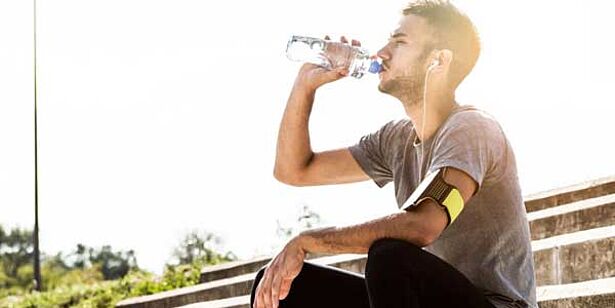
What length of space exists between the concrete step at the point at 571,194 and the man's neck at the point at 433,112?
3414mm

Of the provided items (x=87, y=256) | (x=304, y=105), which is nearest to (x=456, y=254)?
(x=304, y=105)

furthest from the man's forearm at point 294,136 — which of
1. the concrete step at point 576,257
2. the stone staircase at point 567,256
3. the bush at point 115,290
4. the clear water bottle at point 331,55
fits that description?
the bush at point 115,290

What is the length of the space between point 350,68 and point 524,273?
809 mm

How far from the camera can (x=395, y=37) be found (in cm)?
354

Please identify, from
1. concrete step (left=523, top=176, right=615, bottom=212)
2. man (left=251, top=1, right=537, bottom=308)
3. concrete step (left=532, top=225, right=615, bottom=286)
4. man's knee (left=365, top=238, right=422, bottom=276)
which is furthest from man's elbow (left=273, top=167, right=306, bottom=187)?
concrete step (left=523, top=176, right=615, bottom=212)

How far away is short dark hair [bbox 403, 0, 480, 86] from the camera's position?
3.46 metres

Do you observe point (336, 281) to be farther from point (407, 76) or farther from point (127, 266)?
point (127, 266)

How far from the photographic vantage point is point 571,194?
6.92 metres

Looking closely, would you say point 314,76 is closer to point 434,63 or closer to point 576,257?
point 434,63

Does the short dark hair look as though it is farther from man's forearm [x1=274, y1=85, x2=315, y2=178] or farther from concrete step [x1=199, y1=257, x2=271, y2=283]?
concrete step [x1=199, y1=257, x2=271, y2=283]

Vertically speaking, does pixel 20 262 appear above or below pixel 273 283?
below

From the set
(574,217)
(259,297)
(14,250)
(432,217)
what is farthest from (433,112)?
(14,250)

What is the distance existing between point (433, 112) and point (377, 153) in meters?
0.44

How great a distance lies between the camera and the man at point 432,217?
3018mm
